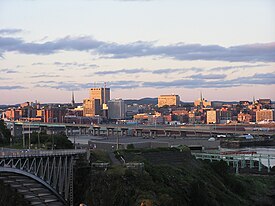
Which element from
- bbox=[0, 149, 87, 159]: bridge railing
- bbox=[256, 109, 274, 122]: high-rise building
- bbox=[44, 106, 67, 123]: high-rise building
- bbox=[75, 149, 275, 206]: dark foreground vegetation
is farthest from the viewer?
bbox=[256, 109, 274, 122]: high-rise building

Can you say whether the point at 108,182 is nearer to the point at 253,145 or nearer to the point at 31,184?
the point at 31,184

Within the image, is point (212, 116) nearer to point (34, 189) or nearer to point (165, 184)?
point (165, 184)

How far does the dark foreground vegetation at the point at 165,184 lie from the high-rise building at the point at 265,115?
366ft

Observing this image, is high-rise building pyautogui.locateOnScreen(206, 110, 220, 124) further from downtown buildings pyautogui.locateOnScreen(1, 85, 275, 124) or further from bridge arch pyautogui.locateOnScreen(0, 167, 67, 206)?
bridge arch pyautogui.locateOnScreen(0, 167, 67, 206)

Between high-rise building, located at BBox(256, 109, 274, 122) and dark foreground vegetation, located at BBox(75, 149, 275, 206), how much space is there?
366ft

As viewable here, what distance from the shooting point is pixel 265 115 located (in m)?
148

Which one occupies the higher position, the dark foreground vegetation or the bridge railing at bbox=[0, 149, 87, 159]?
the bridge railing at bbox=[0, 149, 87, 159]

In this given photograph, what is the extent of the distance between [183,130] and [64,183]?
239 ft

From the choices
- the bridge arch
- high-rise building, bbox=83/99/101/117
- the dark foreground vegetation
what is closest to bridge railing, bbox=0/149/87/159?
the bridge arch

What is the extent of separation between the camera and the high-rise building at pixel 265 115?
146 m

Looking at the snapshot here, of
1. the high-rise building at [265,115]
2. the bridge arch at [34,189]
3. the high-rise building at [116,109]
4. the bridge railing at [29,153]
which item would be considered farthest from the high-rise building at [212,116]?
the bridge arch at [34,189]

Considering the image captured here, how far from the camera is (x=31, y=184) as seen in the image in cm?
2367

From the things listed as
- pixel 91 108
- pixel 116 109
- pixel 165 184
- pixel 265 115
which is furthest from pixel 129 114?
pixel 165 184

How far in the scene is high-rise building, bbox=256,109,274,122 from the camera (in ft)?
479
